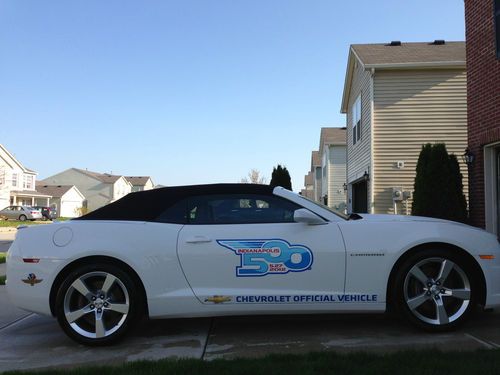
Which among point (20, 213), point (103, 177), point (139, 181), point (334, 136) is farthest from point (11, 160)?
point (139, 181)

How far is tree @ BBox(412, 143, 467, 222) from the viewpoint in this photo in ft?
30.7

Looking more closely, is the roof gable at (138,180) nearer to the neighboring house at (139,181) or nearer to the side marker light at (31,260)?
A: the neighboring house at (139,181)

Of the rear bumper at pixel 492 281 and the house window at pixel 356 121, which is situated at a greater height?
the house window at pixel 356 121

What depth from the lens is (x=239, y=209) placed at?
178 inches

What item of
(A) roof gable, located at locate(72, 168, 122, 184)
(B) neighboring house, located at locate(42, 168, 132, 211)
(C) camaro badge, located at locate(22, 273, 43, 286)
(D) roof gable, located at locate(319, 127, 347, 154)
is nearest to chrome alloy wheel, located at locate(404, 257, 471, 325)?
(C) camaro badge, located at locate(22, 273, 43, 286)

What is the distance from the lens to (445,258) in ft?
14.2

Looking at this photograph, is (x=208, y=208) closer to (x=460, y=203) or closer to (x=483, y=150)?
(x=483, y=150)

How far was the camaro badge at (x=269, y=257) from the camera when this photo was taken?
425 cm

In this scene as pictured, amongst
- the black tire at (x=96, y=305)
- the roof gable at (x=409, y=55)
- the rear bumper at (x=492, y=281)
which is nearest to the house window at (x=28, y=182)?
the roof gable at (x=409, y=55)

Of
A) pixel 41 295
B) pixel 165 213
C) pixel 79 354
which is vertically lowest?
pixel 79 354

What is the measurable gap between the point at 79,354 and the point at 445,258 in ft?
11.0

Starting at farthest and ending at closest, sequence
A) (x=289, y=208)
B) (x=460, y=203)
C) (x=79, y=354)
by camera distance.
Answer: (x=460, y=203) → (x=289, y=208) → (x=79, y=354)

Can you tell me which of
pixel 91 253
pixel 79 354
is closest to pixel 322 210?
pixel 91 253

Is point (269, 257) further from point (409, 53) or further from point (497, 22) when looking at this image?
point (409, 53)
